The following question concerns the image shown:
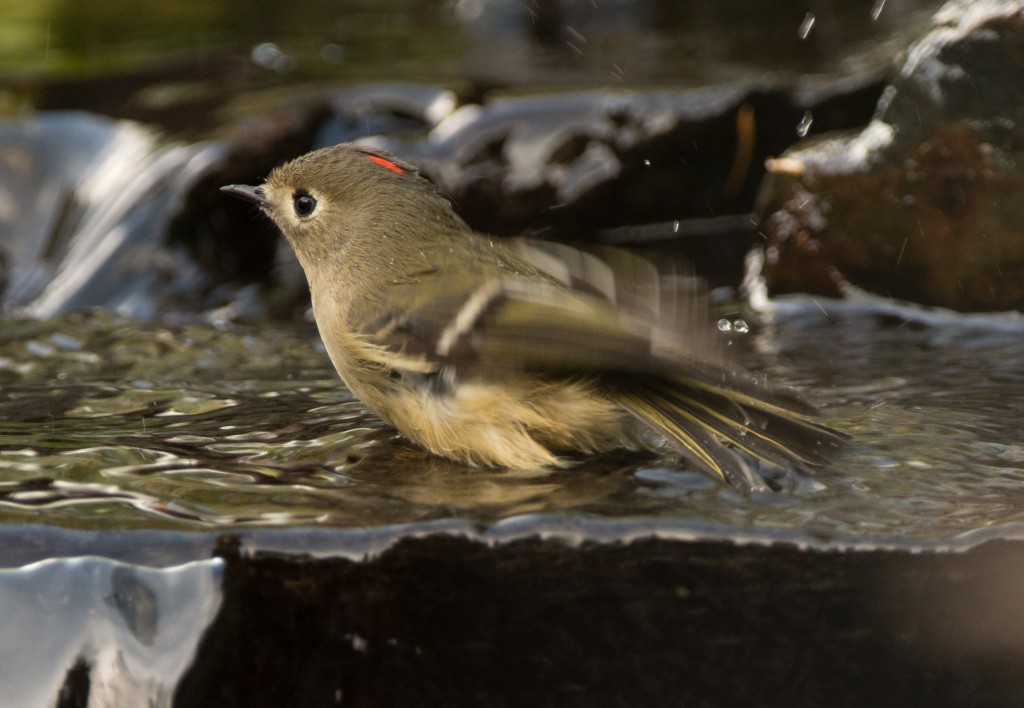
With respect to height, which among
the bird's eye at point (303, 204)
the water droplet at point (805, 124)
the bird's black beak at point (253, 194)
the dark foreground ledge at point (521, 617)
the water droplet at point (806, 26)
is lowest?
the dark foreground ledge at point (521, 617)

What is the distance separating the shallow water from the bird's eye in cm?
54

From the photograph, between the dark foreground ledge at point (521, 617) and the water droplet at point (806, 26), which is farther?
the water droplet at point (806, 26)

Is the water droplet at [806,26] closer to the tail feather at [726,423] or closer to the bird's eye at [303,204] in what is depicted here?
the bird's eye at [303,204]

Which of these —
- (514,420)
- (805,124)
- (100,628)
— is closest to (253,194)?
(514,420)

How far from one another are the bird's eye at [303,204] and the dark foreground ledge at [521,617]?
141cm

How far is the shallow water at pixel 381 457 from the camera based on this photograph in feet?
8.35

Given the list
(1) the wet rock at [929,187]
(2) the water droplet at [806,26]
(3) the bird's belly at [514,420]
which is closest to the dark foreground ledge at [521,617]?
(3) the bird's belly at [514,420]

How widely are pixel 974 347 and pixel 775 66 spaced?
3.08 metres

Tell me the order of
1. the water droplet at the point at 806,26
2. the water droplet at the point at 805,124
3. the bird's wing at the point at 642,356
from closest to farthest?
1. the bird's wing at the point at 642,356
2. the water droplet at the point at 805,124
3. the water droplet at the point at 806,26

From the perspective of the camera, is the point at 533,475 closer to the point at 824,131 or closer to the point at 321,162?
the point at 321,162

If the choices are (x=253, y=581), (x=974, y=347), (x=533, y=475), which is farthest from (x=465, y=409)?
(x=974, y=347)

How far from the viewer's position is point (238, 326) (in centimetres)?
523

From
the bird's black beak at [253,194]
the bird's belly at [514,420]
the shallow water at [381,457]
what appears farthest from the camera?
the bird's black beak at [253,194]

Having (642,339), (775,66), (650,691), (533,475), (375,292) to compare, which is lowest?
(650,691)
